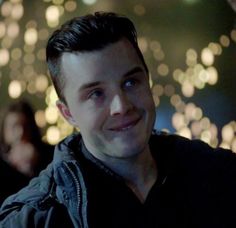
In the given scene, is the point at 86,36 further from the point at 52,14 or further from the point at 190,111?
the point at 190,111

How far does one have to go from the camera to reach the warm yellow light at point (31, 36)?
10.3ft

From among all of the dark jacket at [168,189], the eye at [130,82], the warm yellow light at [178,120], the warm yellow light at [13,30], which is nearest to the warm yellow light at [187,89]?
the warm yellow light at [178,120]

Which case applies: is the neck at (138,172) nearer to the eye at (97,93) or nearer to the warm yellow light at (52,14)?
the eye at (97,93)

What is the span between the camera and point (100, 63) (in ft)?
3.32

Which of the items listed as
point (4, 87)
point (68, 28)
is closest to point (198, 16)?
point (4, 87)

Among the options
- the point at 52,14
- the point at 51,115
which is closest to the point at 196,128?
the point at 51,115

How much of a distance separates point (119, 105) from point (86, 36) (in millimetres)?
159

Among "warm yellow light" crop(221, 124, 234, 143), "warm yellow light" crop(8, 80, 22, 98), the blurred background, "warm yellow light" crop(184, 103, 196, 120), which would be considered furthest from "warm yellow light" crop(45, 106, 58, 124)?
"warm yellow light" crop(221, 124, 234, 143)

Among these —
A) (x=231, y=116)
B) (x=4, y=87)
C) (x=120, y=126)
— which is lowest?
(x=231, y=116)

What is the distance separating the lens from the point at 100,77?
39.4 inches

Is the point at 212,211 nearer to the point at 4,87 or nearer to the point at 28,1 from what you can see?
the point at 4,87

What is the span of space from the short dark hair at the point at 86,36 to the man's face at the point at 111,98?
2 cm

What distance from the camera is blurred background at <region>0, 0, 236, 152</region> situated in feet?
10.4

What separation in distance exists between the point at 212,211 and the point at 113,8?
2465 mm
